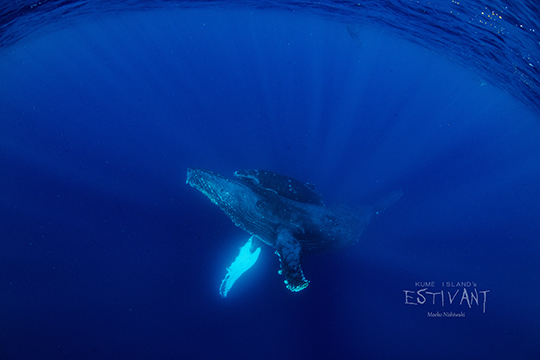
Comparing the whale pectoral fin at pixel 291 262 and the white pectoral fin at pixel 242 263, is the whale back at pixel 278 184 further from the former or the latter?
the white pectoral fin at pixel 242 263

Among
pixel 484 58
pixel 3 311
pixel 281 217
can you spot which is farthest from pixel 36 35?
pixel 484 58

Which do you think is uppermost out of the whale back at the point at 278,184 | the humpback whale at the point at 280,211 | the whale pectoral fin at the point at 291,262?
the whale back at the point at 278,184

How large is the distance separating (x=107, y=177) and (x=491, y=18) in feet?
49.2

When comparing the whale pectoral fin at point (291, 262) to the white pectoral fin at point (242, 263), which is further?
the white pectoral fin at point (242, 263)

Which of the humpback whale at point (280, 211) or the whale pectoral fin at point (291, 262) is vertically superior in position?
the humpback whale at point (280, 211)

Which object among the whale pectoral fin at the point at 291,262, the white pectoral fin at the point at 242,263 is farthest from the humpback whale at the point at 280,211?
the white pectoral fin at the point at 242,263

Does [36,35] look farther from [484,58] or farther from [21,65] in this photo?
[484,58]

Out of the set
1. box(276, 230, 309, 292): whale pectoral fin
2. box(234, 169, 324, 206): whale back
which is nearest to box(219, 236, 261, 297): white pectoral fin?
box(276, 230, 309, 292): whale pectoral fin

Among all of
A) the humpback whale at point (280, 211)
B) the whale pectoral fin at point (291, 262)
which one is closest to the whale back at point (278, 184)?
the humpback whale at point (280, 211)

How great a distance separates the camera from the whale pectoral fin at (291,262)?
Answer: 5137 mm

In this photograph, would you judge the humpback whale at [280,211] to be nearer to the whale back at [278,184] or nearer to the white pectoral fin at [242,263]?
the whale back at [278,184]

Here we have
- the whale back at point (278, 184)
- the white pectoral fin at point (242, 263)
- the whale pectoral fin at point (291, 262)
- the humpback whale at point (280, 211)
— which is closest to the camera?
the whale pectoral fin at point (291, 262)

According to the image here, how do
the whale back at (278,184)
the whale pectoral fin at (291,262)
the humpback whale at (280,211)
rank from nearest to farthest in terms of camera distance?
the whale pectoral fin at (291,262), the humpback whale at (280,211), the whale back at (278,184)

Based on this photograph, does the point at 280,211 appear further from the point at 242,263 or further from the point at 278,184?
the point at 242,263
